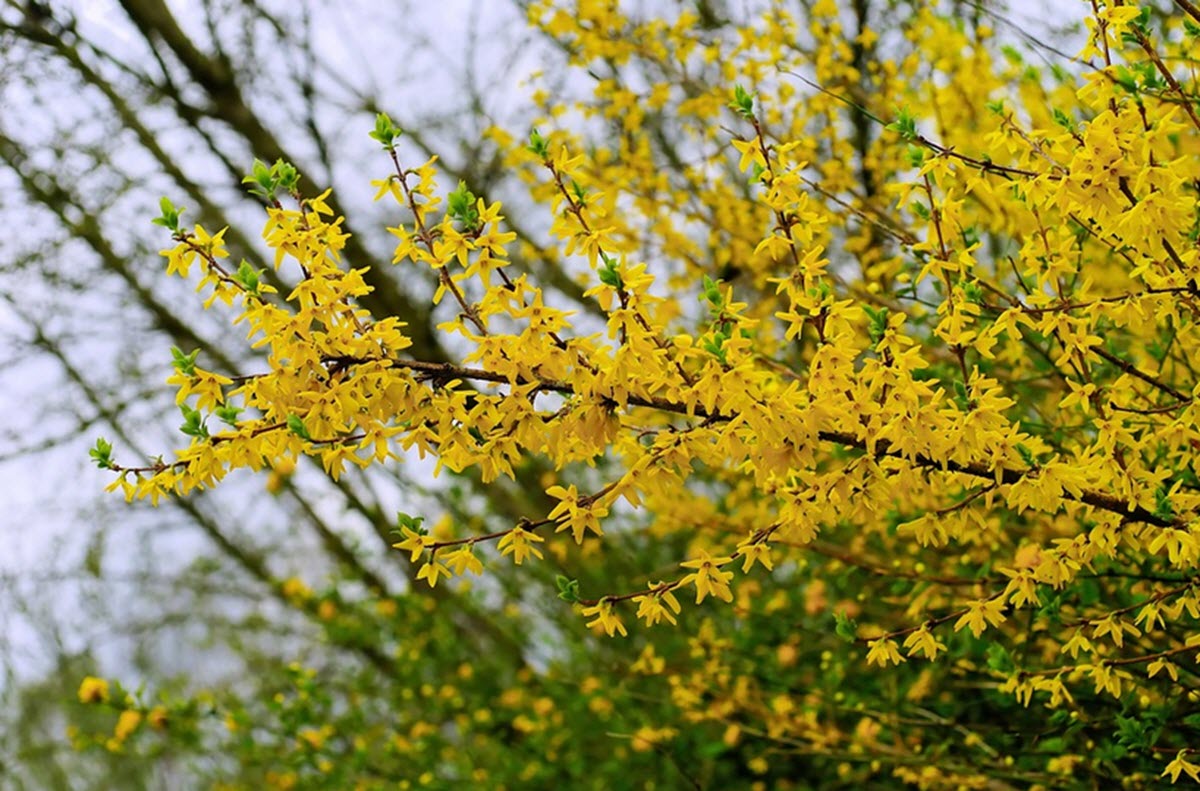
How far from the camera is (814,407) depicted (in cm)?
181

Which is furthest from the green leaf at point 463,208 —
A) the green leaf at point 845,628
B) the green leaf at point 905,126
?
the green leaf at point 845,628

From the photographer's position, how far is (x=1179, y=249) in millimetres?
2115

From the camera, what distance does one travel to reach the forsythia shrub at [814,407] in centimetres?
189

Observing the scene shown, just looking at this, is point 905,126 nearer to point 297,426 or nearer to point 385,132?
point 385,132

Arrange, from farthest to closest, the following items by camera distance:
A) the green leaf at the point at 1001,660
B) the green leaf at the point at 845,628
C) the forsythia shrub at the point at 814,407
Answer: the green leaf at the point at 1001,660 → the green leaf at the point at 845,628 → the forsythia shrub at the point at 814,407

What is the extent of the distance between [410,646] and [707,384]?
448 centimetres

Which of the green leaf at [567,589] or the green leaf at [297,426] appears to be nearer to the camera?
the green leaf at [297,426]

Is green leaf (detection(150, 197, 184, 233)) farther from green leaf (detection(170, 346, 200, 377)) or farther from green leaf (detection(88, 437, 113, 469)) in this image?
green leaf (detection(88, 437, 113, 469))

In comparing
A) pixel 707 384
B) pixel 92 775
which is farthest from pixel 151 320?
pixel 92 775

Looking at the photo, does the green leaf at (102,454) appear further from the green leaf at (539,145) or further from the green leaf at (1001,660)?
the green leaf at (1001,660)

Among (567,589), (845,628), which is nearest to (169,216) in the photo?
(567,589)

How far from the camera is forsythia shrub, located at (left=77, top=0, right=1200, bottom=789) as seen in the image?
6.20 ft

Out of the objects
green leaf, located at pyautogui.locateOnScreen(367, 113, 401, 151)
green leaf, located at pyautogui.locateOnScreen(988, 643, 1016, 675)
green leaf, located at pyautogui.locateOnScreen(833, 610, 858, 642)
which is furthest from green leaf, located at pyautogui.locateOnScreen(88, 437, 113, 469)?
green leaf, located at pyautogui.locateOnScreen(988, 643, 1016, 675)

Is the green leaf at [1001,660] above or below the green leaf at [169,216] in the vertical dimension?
below
